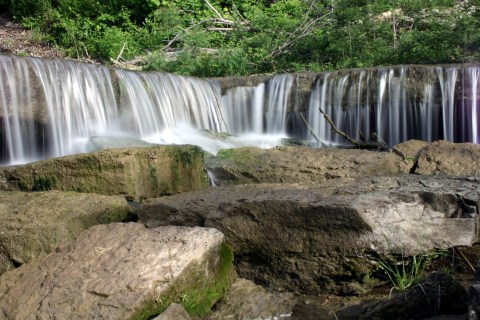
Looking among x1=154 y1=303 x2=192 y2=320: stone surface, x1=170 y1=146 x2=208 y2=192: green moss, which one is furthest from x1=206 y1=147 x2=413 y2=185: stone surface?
x1=154 y1=303 x2=192 y2=320: stone surface

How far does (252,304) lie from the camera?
12.0ft

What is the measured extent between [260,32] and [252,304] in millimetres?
10618

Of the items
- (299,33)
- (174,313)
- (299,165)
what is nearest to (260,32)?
(299,33)

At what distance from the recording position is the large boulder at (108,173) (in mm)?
5016

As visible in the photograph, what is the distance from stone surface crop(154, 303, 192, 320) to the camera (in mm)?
3104

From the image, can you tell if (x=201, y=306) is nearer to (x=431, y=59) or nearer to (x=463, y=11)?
(x=431, y=59)

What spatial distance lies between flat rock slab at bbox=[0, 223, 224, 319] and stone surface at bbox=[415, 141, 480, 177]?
9.49 ft

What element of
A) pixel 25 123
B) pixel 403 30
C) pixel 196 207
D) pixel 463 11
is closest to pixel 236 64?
pixel 403 30

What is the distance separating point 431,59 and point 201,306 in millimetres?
8434

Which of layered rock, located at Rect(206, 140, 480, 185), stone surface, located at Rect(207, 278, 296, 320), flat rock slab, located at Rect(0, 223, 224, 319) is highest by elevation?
layered rock, located at Rect(206, 140, 480, 185)

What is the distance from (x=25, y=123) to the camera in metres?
7.60

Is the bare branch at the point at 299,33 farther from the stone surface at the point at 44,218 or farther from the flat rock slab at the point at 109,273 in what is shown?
the flat rock slab at the point at 109,273

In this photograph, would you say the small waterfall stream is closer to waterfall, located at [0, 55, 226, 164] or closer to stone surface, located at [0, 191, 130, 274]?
waterfall, located at [0, 55, 226, 164]

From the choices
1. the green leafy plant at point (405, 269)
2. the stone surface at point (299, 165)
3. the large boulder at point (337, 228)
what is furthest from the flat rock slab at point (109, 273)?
the stone surface at point (299, 165)
